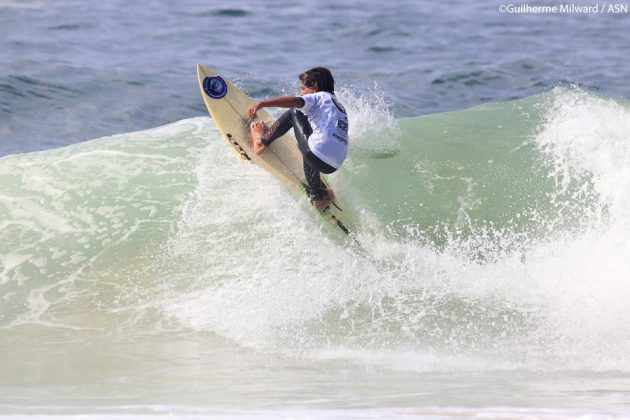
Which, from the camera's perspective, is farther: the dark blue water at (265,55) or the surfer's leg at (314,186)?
the dark blue water at (265,55)

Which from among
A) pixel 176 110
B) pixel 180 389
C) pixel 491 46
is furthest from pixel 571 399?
pixel 491 46

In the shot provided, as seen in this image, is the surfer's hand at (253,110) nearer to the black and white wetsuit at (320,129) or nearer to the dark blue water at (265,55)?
the black and white wetsuit at (320,129)

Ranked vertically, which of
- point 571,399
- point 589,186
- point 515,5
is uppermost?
point 515,5

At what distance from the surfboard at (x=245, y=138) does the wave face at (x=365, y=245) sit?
0.52ft

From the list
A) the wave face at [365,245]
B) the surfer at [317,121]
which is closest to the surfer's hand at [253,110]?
the surfer at [317,121]

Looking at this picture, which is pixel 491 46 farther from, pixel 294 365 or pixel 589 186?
pixel 294 365

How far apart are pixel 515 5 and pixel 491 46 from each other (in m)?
4.52

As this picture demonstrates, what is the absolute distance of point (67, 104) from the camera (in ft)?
42.7

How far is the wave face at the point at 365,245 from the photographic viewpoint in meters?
6.55

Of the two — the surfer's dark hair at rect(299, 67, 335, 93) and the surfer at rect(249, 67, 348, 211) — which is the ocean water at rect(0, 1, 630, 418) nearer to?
the surfer at rect(249, 67, 348, 211)

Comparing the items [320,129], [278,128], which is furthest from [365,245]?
[278,128]

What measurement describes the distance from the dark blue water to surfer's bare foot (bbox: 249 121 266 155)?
13.2ft

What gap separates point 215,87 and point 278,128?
2.83ft

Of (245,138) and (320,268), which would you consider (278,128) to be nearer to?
(245,138)
